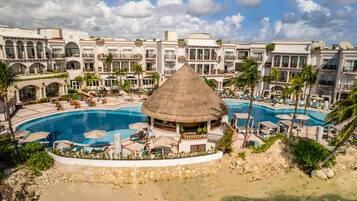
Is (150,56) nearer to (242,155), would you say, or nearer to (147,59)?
(147,59)

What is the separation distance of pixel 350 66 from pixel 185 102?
115 ft

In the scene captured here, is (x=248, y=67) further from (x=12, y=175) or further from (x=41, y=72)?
(x=41, y=72)

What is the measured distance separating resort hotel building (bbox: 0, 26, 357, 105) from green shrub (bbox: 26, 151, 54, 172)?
24227 mm

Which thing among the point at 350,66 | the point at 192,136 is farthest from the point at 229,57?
the point at 192,136

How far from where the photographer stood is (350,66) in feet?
141

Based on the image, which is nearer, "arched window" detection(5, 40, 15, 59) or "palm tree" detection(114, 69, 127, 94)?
"arched window" detection(5, 40, 15, 59)

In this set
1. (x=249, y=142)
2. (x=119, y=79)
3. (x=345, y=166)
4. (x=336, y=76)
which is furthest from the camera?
(x=119, y=79)

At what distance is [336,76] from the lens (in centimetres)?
4500

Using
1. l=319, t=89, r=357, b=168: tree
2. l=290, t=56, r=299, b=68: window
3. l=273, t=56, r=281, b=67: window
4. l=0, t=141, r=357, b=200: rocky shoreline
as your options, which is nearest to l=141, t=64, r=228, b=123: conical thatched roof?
Result: l=0, t=141, r=357, b=200: rocky shoreline

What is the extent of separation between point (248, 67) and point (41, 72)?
41008mm

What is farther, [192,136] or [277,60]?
[277,60]

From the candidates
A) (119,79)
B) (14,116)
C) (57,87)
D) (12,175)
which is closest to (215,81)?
(119,79)

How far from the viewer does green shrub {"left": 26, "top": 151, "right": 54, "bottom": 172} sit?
68.4 feet

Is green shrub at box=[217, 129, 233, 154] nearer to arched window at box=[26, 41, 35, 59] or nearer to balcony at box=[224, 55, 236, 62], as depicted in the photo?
balcony at box=[224, 55, 236, 62]
